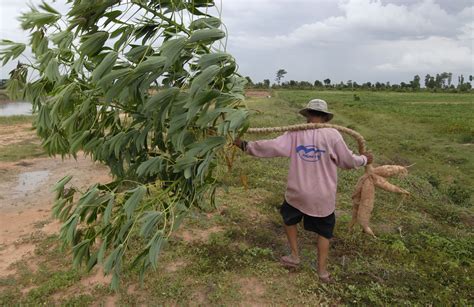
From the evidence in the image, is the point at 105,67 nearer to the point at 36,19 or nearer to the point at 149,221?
the point at 36,19

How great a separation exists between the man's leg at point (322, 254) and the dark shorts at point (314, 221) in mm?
62

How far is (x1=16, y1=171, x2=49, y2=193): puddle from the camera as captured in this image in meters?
6.90

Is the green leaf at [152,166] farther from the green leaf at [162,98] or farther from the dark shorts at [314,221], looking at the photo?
the dark shorts at [314,221]

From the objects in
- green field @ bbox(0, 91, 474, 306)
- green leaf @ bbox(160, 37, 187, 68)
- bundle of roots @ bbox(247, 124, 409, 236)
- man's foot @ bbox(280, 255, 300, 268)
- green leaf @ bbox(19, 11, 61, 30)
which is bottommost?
green field @ bbox(0, 91, 474, 306)

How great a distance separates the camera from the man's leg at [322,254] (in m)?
3.06

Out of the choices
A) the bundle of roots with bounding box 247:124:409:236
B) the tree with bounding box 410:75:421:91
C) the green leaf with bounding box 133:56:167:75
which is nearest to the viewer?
the green leaf with bounding box 133:56:167:75

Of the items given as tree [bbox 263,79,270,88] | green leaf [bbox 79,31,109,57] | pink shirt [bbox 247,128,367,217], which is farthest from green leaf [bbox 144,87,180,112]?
tree [bbox 263,79,270,88]

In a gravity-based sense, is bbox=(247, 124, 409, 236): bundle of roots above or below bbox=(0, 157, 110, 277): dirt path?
above

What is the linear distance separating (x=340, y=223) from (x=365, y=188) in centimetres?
175

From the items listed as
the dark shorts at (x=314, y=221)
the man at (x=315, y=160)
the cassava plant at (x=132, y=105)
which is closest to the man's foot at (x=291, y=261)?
the dark shorts at (x=314, y=221)

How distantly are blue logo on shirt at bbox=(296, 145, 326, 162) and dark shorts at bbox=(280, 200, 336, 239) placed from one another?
0.49m

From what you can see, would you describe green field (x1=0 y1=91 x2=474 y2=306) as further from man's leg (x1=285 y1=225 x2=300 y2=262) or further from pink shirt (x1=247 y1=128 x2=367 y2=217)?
pink shirt (x1=247 y1=128 x2=367 y2=217)

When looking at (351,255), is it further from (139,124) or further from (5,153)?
(5,153)

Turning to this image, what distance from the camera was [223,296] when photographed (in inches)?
120
